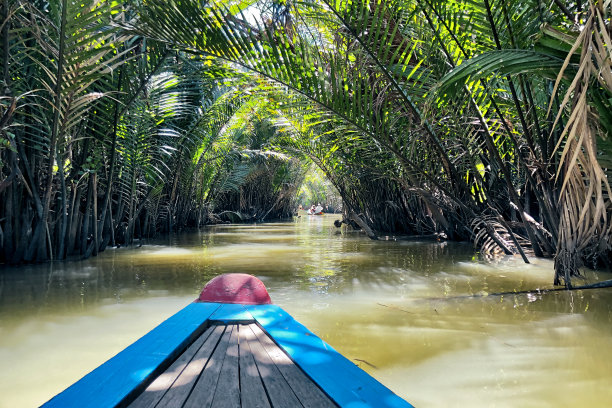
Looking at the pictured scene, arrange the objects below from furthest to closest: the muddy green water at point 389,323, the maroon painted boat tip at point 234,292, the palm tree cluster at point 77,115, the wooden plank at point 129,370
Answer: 1. the palm tree cluster at point 77,115
2. the maroon painted boat tip at point 234,292
3. the muddy green water at point 389,323
4. the wooden plank at point 129,370

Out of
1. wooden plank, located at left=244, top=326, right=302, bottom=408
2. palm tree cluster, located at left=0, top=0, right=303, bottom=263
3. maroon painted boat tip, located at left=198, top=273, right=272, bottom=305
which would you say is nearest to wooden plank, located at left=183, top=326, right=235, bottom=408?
wooden plank, located at left=244, top=326, right=302, bottom=408

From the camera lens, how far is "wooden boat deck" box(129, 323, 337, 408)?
1.12 m

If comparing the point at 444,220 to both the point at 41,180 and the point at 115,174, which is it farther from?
the point at 41,180

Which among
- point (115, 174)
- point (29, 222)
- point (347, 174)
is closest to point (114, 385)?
point (29, 222)

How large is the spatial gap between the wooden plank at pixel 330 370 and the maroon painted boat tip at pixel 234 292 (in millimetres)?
383

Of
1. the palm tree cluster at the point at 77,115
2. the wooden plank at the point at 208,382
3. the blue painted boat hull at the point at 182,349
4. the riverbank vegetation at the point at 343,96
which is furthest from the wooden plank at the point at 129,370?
the palm tree cluster at the point at 77,115

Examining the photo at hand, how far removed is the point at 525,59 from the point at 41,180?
5.02 meters

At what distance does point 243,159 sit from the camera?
16.5 metres

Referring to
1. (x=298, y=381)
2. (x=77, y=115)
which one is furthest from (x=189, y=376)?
(x=77, y=115)

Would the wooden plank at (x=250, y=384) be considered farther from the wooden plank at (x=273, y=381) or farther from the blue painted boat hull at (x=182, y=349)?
the blue painted boat hull at (x=182, y=349)

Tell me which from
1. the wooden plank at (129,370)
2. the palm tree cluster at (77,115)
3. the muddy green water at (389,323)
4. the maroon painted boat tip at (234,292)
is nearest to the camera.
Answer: the wooden plank at (129,370)

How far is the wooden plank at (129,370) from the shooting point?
1.06m

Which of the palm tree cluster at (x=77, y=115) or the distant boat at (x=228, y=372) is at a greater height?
the palm tree cluster at (x=77, y=115)

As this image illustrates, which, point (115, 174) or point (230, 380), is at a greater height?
point (115, 174)
